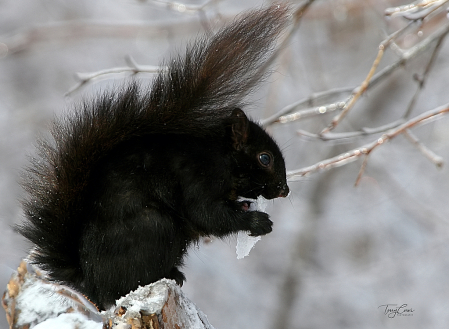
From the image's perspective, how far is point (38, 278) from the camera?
76.7 inches

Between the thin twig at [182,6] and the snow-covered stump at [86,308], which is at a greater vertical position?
the thin twig at [182,6]

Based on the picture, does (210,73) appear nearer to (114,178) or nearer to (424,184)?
(114,178)

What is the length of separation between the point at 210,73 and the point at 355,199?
546 centimetres

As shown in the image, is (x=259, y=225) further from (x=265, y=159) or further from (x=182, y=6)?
(x=182, y=6)

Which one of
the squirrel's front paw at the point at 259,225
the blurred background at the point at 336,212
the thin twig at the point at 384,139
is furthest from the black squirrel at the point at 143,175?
the blurred background at the point at 336,212

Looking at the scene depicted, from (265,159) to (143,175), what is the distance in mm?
531

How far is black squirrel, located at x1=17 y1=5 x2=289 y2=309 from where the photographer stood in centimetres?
184

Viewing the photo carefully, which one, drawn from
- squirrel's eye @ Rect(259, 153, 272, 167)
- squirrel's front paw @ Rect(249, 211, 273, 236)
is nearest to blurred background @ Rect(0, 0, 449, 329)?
squirrel's eye @ Rect(259, 153, 272, 167)

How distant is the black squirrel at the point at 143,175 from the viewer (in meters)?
1.84

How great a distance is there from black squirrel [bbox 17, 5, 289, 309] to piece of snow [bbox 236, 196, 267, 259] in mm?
130

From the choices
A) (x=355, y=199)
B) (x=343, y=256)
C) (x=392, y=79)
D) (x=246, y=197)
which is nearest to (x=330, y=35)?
(x=392, y=79)

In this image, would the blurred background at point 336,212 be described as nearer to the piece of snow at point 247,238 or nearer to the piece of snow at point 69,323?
the piece of snow at point 247,238

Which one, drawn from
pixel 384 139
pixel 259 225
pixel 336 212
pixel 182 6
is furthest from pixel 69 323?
pixel 336 212

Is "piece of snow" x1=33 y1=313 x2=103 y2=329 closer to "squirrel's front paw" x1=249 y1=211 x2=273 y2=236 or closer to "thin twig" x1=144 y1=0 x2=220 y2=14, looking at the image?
"squirrel's front paw" x1=249 y1=211 x2=273 y2=236
